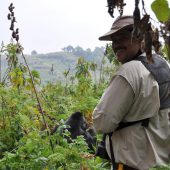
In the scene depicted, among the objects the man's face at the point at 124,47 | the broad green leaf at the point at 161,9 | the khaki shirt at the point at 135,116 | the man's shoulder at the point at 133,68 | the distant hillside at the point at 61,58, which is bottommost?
the distant hillside at the point at 61,58

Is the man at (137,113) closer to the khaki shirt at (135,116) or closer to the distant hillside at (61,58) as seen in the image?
the khaki shirt at (135,116)

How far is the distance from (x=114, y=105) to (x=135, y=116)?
15 cm

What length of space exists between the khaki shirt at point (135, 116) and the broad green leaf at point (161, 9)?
72.9 inches

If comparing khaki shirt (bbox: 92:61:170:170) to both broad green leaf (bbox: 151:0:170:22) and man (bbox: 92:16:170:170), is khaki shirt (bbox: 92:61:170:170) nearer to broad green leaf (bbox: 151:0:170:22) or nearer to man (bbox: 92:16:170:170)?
man (bbox: 92:16:170:170)

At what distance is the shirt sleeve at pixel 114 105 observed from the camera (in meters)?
2.56

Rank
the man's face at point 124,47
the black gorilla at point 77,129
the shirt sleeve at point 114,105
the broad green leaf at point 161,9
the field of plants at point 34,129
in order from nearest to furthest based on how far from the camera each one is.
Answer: the broad green leaf at point 161,9 → the shirt sleeve at point 114,105 → the man's face at point 124,47 → the field of plants at point 34,129 → the black gorilla at point 77,129

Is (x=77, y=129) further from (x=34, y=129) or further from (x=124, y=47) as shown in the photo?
(x=124, y=47)

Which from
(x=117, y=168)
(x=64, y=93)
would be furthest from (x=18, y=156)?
(x=64, y=93)

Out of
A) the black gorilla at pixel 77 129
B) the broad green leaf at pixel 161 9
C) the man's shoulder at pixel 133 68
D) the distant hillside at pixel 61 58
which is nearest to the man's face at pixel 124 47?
the man's shoulder at pixel 133 68

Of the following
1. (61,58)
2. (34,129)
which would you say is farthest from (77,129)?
(61,58)

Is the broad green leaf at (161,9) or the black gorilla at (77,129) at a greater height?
the broad green leaf at (161,9)

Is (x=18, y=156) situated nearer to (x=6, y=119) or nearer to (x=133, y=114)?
(x=133, y=114)

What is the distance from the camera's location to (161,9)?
69 centimetres

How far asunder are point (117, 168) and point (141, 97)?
20.4 inches
